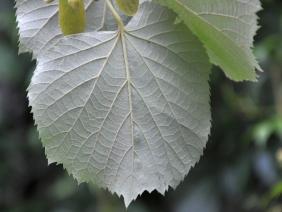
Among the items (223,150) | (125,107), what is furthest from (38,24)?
(223,150)

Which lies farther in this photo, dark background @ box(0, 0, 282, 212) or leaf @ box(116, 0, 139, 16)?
dark background @ box(0, 0, 282, 212)

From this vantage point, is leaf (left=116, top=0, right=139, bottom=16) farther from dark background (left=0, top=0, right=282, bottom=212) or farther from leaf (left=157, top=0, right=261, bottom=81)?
dark background (left=0, top=0, right=282, bottom=212)

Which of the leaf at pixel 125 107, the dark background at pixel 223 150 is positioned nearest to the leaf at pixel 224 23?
the leaf at pixel 125 107

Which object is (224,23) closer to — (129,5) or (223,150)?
(129,5)

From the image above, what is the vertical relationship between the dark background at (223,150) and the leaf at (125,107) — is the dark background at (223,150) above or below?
below

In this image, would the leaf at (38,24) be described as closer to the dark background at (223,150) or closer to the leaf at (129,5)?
the leaf at (129,5)

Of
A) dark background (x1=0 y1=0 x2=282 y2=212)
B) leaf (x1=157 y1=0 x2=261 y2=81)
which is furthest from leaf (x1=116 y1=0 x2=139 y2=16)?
dark background (x1=0 y1=0 x2=282 y2=212)

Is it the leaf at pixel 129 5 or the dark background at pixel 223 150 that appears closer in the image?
→ the leaf at pixel 129 5
